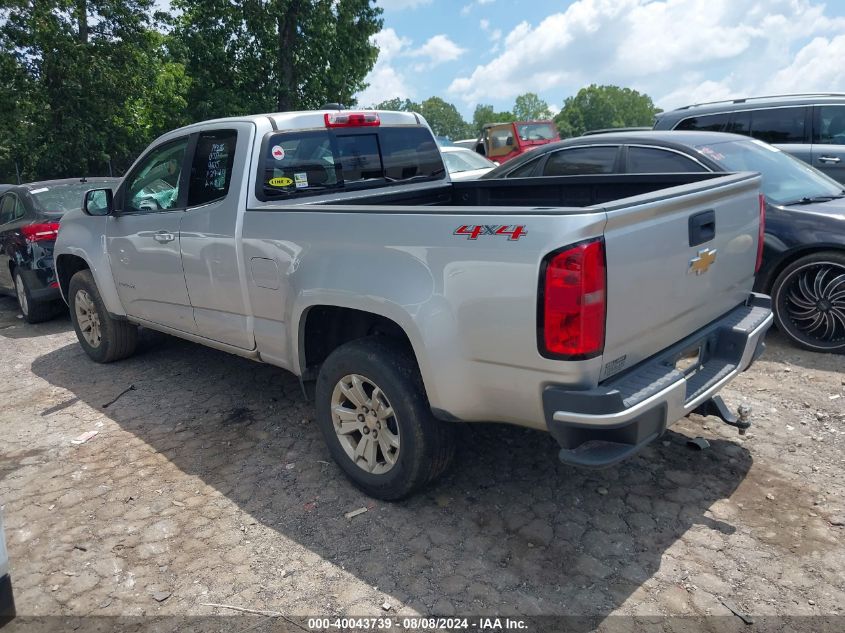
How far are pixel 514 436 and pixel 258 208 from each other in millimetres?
2057

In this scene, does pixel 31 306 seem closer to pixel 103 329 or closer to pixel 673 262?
pixel 103 329

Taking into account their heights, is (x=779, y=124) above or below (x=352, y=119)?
below

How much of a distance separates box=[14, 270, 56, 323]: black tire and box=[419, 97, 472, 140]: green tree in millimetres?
135152

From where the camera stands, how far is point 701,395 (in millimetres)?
2959

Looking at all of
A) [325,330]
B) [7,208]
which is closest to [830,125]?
[325,330]

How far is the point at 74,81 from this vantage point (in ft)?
55.2

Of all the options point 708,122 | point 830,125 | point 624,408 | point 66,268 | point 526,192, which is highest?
point 708,122

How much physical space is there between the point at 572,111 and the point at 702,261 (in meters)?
139

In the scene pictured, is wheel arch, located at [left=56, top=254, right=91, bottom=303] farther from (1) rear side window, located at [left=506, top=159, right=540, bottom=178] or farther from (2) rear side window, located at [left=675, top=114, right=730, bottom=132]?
(2) rear side window, located at [left=675, top=114, right=730, bottom=132]

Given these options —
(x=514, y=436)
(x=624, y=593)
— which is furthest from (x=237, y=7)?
(x=624, y=593)

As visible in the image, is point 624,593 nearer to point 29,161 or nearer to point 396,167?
point 396,167

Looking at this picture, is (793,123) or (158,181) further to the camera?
(793,123)

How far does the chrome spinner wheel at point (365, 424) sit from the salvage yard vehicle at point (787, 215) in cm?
352

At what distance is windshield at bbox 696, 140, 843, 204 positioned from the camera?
539cm
